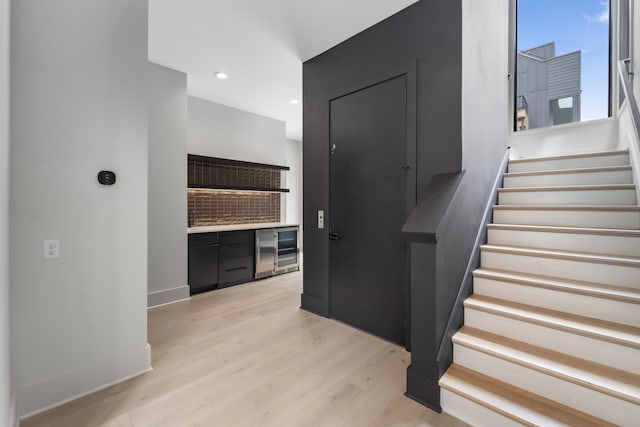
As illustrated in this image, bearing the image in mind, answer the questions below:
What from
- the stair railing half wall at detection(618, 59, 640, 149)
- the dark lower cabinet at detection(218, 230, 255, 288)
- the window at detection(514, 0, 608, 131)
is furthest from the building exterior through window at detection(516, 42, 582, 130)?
the dark lower cabinet at detection(218, 230, 255, 288)

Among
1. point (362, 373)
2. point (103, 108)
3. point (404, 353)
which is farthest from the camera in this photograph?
point (404, 353)

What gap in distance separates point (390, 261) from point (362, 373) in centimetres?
98

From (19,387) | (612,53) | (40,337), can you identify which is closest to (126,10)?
(40,337)

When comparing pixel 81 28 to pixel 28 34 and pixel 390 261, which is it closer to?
pixel 28 34

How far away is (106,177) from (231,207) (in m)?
3.09

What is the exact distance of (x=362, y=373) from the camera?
217cm

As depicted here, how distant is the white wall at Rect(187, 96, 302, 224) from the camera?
180 inches

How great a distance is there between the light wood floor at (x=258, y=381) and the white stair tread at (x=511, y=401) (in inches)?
8.0

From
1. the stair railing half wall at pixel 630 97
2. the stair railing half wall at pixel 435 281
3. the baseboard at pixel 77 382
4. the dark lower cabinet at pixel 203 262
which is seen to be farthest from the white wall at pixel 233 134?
the stair railing half wall at pixel 630 97

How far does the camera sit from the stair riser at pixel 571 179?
2.71 meters

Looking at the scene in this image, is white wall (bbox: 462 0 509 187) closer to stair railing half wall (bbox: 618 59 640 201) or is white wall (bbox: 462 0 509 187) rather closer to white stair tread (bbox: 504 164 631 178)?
white stair tread (bbox: 504 164 631 178)

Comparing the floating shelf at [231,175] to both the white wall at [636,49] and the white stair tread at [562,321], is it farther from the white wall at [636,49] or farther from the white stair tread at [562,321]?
the white wall at [636,49]

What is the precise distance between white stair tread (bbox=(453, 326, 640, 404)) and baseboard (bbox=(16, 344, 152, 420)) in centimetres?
236

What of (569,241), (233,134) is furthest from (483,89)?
(233,134)
